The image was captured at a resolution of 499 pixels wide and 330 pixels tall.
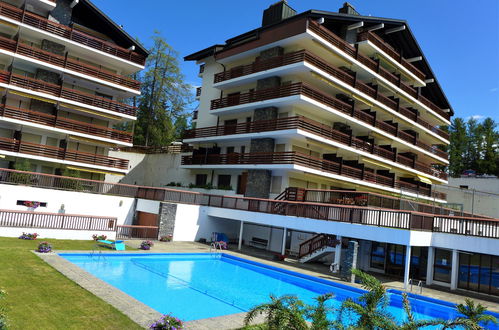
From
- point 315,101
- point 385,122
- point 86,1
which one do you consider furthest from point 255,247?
point 86,1

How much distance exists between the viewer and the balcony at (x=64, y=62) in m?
29.3

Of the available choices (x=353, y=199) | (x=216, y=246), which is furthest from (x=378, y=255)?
(x=216, y=246)

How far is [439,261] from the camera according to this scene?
21.6 m

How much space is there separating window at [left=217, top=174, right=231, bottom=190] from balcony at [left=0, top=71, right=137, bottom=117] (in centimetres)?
1037

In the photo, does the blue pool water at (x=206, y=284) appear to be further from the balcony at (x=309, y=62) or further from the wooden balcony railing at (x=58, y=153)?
the balcony at (x=309, y=62)

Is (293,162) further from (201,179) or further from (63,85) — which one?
(63,85)

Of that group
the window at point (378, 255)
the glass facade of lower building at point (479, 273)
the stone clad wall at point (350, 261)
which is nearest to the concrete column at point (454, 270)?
the glass facade of lower building at point (479, 273)

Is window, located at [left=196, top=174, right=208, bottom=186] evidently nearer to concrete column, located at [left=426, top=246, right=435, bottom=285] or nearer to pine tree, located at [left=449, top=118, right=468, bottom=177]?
concrete column, located at [left=426, top=246, right=435, bottom=285]

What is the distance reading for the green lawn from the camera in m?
9.91

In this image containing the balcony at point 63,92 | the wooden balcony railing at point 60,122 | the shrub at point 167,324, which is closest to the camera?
the shrub at point 167,324

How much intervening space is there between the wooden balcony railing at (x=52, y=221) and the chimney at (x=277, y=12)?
2392cm

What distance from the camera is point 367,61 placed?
35.2 m

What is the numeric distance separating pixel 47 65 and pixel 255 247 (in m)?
22.2

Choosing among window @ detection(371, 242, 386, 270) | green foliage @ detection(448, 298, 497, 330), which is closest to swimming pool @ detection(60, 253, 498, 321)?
window @ detection(371, 242, 386, 270)
